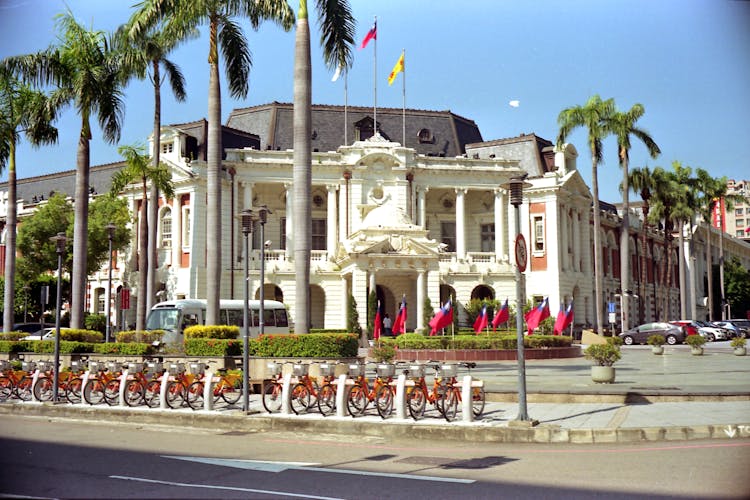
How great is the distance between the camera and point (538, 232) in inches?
2362

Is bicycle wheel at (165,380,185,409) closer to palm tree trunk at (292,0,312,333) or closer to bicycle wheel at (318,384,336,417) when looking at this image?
bicycle wheel at (318,384,336,417)

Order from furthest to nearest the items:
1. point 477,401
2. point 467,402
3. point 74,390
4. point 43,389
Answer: point 43,389
point 74,390
point 477,401
point 467,402

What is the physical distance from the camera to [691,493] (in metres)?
8.77

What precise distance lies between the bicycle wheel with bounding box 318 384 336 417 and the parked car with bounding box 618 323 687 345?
4222 cm

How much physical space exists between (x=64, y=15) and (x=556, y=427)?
2399cm

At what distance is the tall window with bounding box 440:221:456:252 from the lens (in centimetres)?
6091

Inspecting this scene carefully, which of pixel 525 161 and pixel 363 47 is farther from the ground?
pixel 363 47

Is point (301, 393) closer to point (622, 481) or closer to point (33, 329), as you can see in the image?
point (622, 481)

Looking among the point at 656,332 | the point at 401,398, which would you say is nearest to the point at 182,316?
the point at 401,398

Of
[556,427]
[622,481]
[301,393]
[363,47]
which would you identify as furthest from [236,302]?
[622,481]

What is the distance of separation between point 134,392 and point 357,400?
20.0ft

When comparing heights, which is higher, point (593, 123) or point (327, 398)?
point (593, 123)

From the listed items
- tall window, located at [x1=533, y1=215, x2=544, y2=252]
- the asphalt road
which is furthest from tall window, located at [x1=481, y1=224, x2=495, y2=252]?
the asphalt road

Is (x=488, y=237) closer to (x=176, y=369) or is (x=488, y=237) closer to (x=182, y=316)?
(x=182, y=316)
